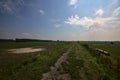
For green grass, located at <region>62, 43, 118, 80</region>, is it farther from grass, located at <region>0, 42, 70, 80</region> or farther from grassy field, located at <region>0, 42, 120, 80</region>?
grass, located at <region>0, 42, 70, 80</region>

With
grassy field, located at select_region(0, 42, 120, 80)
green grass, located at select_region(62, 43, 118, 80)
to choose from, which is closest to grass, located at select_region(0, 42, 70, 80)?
grassy field, located at select_region(0, 42, 120, 80)

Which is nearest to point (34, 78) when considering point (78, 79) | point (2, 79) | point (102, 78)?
point (2, 79)

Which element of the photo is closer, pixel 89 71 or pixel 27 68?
pixel 89 71

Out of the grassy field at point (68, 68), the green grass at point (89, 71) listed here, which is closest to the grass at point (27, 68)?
the grassy field at point (68, 68)

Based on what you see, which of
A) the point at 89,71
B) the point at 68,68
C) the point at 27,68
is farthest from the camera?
the point at 68,68

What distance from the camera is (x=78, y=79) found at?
32.8ft

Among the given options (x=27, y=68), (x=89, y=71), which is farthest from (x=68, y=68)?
(x=27, y=68)

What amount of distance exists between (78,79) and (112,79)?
2710 mm

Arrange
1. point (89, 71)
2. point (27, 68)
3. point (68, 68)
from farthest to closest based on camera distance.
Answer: point (68, 68) < point (27, 68) < point (89, 71)

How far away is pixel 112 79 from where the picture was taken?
34.6 feet

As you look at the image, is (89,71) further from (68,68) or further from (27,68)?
(27,68)

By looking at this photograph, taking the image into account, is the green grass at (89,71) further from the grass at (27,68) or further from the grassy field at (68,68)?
the grass at (27,68)

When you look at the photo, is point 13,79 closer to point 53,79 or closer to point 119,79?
point 53,79

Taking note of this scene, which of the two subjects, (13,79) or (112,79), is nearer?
(13,79)
